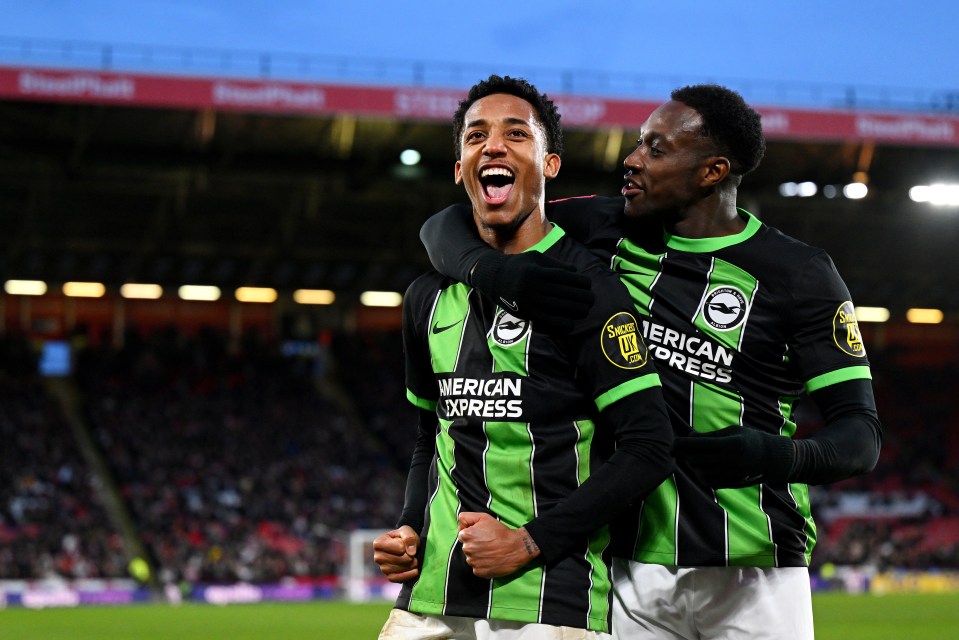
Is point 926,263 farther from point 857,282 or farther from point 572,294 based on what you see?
point 572,294

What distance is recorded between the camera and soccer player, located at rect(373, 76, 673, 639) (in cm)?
302

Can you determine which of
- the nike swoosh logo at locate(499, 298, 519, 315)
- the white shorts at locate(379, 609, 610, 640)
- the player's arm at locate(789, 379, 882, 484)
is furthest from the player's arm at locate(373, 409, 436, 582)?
the player's arm at locate(789, 379, 882, 484)

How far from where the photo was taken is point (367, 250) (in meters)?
31.9

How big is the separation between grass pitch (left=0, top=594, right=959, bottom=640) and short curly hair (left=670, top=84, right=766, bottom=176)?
11848 mm

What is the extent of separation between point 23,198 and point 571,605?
27.1m

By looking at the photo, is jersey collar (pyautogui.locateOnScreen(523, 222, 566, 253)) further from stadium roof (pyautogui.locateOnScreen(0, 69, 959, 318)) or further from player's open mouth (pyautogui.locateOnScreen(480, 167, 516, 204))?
stadium roof (pyautogui.locateOnScreen(0, 69, 959, 318))

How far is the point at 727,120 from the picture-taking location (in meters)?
3.55

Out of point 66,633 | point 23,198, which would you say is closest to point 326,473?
point 23,198

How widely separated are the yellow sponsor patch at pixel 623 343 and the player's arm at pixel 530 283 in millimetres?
80

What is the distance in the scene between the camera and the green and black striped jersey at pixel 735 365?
11.0ft

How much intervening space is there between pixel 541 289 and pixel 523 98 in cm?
65

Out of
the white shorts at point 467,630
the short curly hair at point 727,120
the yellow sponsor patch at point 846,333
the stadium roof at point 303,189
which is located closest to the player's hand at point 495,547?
the white shorts at point 467,630

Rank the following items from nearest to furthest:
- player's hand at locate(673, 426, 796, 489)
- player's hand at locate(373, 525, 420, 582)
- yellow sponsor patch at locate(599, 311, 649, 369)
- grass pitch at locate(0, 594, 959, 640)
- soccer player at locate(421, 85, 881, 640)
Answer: player's hand at locate(673, 426, 796, 489) < yellow sponsor patch at locate(599, 311, 649, 369) < player's hand at locate(373, 525, 420, 582) < soccer player at locate(421, 85, 881, 640) < grass pitch at locate(0, 594, 959, 640)

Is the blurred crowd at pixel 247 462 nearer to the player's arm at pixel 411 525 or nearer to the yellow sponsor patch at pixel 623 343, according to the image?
the player's arm at pixel 411 525
